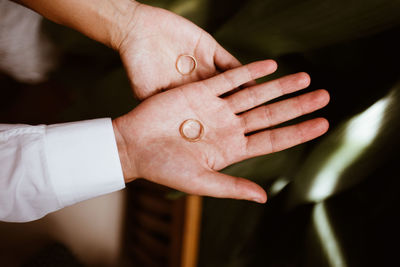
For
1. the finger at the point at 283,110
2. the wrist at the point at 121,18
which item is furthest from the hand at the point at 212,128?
the wrist at the point at 121,18

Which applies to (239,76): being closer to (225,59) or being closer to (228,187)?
(225,59)

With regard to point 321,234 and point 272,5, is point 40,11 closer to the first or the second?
point 272,5

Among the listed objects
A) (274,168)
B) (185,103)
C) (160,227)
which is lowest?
(160,227)

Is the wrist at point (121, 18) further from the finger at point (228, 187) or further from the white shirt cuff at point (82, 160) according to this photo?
the finger at point (228, 187)

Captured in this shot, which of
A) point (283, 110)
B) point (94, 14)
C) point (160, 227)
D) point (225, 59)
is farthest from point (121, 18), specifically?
point (160, 227)

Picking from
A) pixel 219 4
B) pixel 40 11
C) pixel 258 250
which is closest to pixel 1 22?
pixel 40 11

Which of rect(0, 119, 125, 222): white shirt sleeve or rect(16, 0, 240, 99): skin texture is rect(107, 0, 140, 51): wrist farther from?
rect(0, 119, 125, 222): white shirt sleeve

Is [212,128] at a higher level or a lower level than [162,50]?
lower

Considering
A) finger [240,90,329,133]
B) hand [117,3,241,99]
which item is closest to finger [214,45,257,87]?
hand [117,3,241,99]
